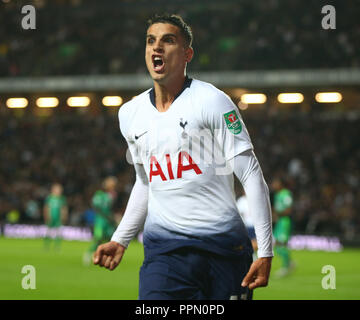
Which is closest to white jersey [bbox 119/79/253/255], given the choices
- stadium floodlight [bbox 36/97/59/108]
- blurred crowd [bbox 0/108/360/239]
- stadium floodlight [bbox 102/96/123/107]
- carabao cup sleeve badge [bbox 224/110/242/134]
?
carabao cup sleeve badge [bbox 224/110/242/134]

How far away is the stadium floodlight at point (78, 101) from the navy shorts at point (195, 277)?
27531 millimetres

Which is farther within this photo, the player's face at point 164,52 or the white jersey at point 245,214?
the white jersey at point 245,214

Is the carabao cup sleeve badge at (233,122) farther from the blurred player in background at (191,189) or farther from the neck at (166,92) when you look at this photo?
the neck at (166,92)

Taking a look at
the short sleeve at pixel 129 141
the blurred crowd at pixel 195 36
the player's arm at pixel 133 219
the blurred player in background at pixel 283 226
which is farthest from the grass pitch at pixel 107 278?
the blurred crowd at pixel 195 36

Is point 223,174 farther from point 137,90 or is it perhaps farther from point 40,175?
point 40,175

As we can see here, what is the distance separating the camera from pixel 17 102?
32844 mm

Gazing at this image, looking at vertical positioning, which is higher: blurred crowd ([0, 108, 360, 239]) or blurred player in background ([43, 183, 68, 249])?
blurred crowd ([0, 108, 360, 239])

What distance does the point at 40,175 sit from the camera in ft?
102

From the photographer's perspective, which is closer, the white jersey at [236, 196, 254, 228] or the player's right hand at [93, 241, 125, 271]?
the player's right hand at [93, 241, 125, 271]

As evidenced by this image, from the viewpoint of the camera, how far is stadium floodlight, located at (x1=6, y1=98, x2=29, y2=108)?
32625 millimetres

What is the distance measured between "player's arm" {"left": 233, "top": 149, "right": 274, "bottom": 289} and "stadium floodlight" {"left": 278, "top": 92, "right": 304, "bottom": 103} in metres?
24.5

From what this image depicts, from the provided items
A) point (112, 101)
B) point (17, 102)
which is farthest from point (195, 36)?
point (17, 102)

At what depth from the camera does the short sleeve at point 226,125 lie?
4.41 metres

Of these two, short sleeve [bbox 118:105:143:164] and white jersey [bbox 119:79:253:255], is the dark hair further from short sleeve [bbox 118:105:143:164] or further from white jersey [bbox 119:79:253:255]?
short sleeve [bbox 118:105:143:164]
